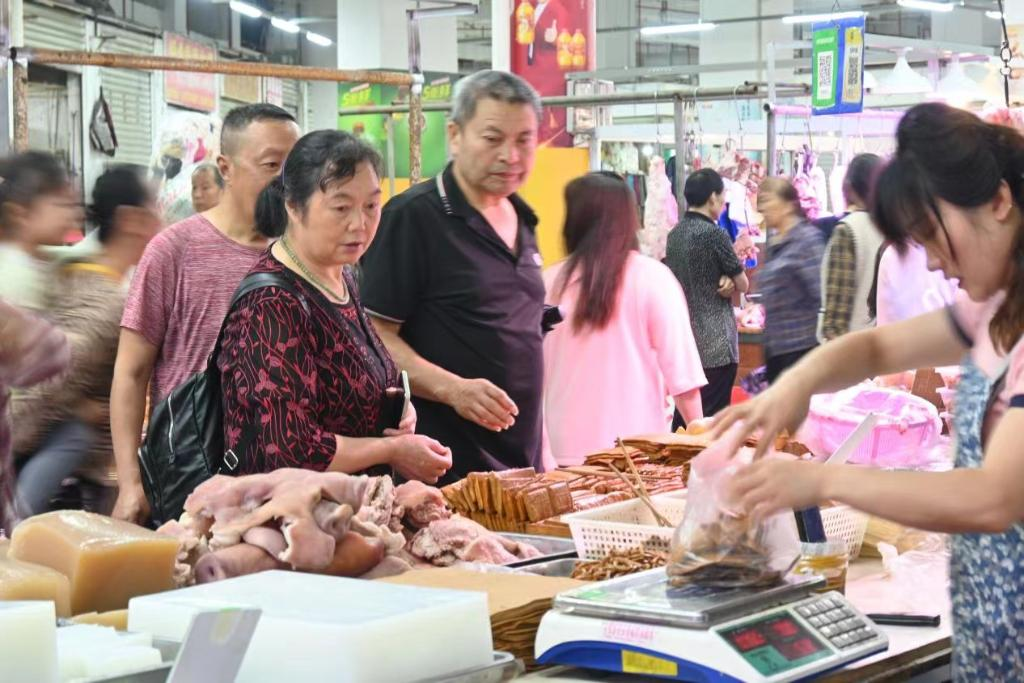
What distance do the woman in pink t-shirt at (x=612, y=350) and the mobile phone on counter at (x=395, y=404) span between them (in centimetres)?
165

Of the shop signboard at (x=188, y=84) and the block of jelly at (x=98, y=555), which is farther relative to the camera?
the shop signboard at (x=188, y=84)

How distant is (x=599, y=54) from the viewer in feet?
91.2

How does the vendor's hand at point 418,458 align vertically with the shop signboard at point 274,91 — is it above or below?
below

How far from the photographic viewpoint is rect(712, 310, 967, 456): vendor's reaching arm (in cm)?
214

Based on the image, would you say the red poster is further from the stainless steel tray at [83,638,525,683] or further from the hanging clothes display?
the stainless steel tray at [83,638,525,683]

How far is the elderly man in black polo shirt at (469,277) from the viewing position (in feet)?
12.2

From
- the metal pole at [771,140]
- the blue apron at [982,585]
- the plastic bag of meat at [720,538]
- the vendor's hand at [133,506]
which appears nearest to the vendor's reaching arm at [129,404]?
the vendor's hand at [133,506]

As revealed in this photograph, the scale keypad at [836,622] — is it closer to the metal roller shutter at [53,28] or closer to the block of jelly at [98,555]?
the block of jelly at [98,555]

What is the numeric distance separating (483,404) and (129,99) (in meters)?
13.7

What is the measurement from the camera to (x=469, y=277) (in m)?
3.76

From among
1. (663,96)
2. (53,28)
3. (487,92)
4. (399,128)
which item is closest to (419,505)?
(487,92)

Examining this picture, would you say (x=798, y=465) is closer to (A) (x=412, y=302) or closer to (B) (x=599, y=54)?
(A) (x=412, y=302)

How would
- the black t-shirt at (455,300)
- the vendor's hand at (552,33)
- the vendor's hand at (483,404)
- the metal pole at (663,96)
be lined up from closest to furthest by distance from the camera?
the vendor's hand at (483,404)
the black t-shirt at (455,300)
the metal pole at (663,96)
the vendor's hand at (552,33)

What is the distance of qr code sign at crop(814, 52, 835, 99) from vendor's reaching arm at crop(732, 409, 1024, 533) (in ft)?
18.8
